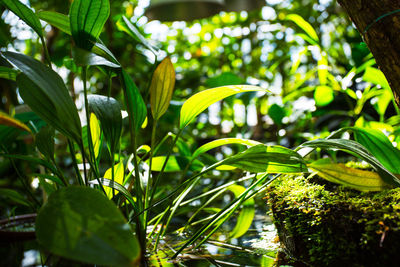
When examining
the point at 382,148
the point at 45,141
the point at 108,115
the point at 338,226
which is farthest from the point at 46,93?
the point at 382,148

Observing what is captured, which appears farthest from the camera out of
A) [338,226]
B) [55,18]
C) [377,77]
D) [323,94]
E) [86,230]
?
[323,94]

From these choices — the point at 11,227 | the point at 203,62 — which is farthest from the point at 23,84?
the point at 203,62

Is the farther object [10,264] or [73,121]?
[10,264]

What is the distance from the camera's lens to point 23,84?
499mm

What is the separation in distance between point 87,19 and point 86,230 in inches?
13.9

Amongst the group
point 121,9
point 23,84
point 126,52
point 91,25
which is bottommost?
point 23,84

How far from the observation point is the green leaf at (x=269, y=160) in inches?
20.9

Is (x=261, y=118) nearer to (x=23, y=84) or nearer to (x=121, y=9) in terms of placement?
(x=121, y=9)

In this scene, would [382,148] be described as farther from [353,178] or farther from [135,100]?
[135,100]

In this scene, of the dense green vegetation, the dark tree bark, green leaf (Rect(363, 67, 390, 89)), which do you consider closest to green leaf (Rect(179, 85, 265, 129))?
the dense green vegetation

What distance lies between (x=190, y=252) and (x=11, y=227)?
601mm

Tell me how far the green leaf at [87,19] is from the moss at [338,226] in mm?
436

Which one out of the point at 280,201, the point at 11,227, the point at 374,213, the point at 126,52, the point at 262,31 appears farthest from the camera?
the point at 262,31

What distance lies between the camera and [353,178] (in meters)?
0.54
